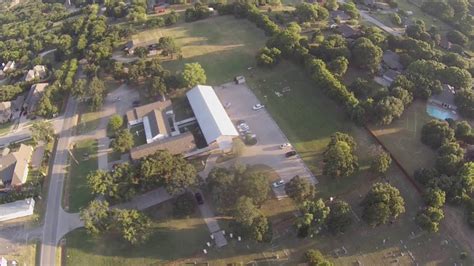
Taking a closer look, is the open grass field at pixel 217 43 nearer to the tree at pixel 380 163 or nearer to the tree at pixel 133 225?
the tree at pixel 380 163

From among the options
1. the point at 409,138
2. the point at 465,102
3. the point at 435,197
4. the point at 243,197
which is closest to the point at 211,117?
the point at 243,197

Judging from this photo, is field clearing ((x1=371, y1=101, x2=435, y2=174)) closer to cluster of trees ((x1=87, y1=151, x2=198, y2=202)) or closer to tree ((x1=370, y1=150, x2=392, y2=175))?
tree ((x1=370, y1=150, x2=392, y2=175))

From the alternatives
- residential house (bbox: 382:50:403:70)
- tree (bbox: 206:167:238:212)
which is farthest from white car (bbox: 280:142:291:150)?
residential house (bbox: 382:50:403:70)

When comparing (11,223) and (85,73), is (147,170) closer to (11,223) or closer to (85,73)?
(11,223)

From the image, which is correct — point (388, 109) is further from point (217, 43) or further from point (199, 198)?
point (217, 43)

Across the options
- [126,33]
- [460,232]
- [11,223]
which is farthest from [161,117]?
[460,232]
